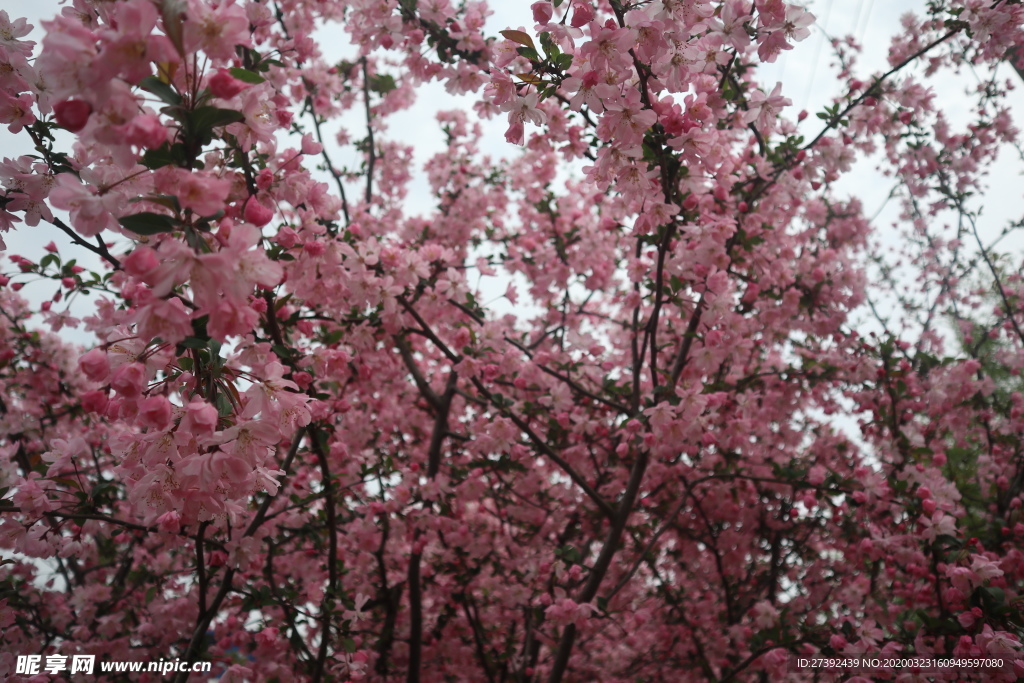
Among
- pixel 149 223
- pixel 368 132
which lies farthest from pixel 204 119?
pixel 368 132

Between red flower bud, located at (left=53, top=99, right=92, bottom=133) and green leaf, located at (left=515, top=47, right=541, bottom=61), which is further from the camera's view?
green leaf, located at (left=515, top=47, right=541, bottom=61)

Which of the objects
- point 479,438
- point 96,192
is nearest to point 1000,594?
point 479,438

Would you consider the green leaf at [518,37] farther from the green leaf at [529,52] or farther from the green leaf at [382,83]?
the green leaf at [382,83]

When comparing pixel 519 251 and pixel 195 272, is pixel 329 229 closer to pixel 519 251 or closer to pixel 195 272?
pixel 195 272

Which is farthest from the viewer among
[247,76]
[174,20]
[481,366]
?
[481,366]

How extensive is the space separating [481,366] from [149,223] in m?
1.99

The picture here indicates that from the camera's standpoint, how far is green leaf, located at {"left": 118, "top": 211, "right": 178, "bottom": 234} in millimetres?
950

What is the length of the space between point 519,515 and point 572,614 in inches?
59.1

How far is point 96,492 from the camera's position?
175 centimetres

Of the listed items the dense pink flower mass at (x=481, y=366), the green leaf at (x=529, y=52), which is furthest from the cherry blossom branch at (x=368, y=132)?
the green leaf at (x=529, y=52)

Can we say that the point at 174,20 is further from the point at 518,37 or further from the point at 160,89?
the point at 518,37

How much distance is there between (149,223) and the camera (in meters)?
0.97

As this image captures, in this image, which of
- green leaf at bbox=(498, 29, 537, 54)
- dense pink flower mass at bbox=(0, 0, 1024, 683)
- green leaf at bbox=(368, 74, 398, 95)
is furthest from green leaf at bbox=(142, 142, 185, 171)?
green leaf at bbox=(368, 74, 398, 95)

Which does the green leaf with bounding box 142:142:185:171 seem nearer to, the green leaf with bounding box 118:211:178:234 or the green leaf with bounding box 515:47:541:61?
the green leaf with bounding box 118:211:178:234
